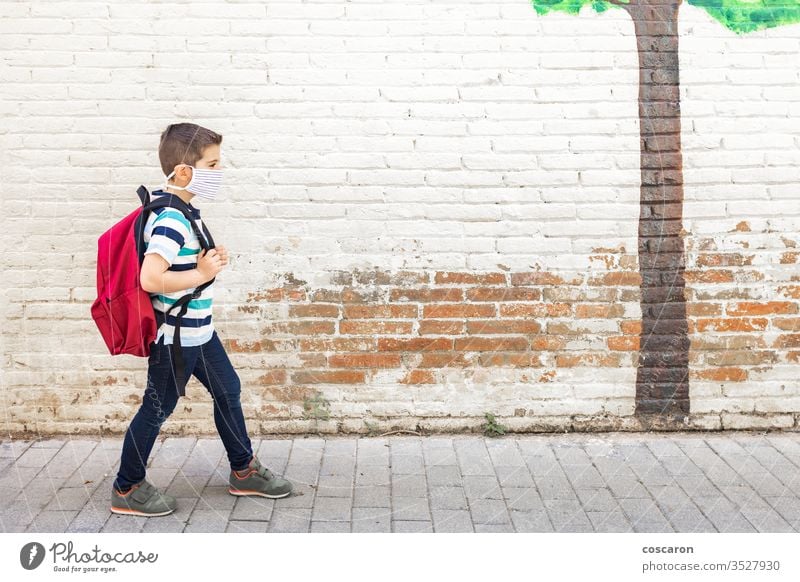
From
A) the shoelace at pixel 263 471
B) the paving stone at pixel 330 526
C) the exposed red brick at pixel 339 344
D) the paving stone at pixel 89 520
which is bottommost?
the paving stone at pixel 330 526

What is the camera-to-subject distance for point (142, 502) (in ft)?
11.9

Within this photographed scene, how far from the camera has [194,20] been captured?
14.0 ft

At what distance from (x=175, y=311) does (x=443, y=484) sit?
1.50 m

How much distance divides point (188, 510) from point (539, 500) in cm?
157

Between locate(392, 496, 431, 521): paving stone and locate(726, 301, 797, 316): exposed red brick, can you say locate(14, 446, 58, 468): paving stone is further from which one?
locate(726, 301, 797, 316): exposed red brick

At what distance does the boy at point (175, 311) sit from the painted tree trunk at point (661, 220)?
2.22 meters

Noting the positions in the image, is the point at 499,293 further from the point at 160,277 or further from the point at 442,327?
the point at 160,277

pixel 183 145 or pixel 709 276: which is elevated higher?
pixel 183 145

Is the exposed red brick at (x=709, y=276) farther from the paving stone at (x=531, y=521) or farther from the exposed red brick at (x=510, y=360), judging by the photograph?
the paving stone at (x=531, y=521)

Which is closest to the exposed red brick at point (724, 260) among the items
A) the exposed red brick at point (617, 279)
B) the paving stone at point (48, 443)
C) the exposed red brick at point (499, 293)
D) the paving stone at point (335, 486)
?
the exposed red brick at point (617, 279)

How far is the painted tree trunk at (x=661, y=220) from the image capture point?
434 centimetres

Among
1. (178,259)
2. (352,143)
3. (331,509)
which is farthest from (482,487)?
(352,143)

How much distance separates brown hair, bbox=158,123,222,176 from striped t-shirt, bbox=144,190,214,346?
15cm
